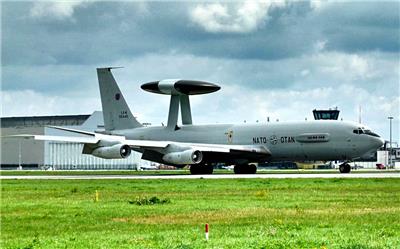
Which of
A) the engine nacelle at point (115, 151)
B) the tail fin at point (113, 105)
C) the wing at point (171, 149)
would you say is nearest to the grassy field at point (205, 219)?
the engine nacelle at point (115, 151)

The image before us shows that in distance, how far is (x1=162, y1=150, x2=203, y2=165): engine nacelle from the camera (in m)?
68.9

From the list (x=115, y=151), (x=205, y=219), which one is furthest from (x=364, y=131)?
(x=205, y=219)

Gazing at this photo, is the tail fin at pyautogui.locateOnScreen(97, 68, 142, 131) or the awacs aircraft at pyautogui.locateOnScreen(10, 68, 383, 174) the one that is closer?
the awacs aircraft at pyautogui.locateOnScreen(10, 68, 383, 174)

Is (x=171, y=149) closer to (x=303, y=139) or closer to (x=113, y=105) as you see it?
(x=303, y=139)

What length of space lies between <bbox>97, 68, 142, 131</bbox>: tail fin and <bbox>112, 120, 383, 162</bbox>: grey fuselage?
9.91 metres

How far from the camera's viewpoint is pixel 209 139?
78000 mm

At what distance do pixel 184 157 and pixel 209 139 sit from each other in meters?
9.47

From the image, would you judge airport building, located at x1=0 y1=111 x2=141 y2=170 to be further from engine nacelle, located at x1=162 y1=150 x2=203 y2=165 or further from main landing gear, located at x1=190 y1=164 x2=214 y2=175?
engine nacelle, located at x1=162 y1=150 x2=203 y2=165

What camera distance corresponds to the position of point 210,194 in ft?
122

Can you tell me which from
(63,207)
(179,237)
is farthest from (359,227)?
(63,207)

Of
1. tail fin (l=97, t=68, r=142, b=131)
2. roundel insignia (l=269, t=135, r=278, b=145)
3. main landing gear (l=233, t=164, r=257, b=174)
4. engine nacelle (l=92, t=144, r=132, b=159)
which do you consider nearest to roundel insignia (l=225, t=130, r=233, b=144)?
main landing gear (l=233, t=164, r=257, b=174)

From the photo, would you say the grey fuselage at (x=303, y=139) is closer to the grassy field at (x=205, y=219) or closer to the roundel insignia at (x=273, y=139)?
the roundel insignia at (x=273, y=139)

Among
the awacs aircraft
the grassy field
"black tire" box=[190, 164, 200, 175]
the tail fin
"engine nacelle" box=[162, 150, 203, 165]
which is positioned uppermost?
the tail fin

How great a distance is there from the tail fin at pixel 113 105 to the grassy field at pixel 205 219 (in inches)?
1752
